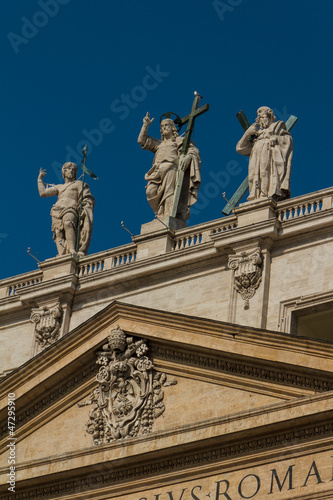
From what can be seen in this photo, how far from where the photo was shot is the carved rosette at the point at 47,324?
3941cm

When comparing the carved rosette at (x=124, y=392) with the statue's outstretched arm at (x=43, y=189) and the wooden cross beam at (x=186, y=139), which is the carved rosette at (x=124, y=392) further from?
the statue's outstretched arm at (x=43, y=189)

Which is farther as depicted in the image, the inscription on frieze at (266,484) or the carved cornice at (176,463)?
the carved cornice at (176,463)

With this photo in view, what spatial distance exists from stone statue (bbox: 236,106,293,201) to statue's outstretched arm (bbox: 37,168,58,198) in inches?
219

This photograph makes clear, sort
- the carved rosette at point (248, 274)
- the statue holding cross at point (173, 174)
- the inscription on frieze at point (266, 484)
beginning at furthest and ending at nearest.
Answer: the statue holding cross at point (173, 174)
the carved rosette at point (248, 274)
the inscription on frieze at point (266, 484)

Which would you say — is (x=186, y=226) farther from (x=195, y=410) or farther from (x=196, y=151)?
(x=195, y=410)

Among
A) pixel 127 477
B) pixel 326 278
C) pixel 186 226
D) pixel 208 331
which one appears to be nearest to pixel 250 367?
pixel 208 331

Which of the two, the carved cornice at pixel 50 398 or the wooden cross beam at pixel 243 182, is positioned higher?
the wooden cross beam at pixel 243 182

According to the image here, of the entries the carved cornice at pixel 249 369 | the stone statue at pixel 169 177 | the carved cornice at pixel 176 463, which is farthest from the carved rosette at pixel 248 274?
the carved cornice at pixel 176 463

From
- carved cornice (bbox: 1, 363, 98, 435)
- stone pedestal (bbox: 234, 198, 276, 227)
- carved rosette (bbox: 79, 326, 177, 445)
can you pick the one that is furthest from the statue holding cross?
carved rosette (bbox: 79, 326, 177, 445)

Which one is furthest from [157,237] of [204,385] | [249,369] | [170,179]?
[249,369]

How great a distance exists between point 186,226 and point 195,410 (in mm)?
9177

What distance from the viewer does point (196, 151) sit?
4075 centimetres

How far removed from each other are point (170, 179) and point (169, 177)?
3.3 inches

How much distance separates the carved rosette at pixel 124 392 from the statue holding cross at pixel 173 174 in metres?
7.73
